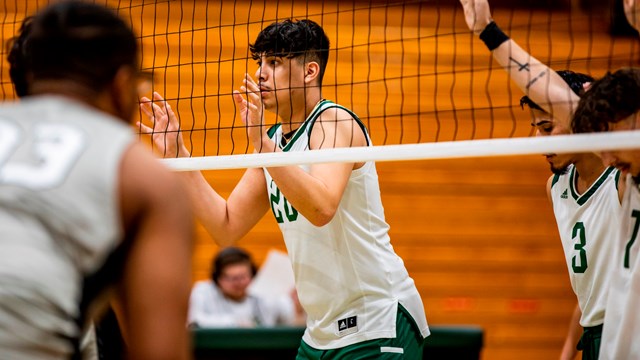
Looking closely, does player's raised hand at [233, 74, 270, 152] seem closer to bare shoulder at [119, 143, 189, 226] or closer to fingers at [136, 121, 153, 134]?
fingers at [136, 121, 153, 134]

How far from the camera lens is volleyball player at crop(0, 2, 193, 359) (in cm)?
215

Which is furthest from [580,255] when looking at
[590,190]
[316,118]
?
[316,118]

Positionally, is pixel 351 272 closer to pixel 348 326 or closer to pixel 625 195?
pixel 348 326

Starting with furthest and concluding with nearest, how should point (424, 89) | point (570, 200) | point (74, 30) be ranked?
point (424, 89) < point (570, 200) < point (74, 30)

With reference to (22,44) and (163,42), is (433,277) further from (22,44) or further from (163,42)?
(22,44)

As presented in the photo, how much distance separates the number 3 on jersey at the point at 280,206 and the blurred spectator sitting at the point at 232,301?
4.21m

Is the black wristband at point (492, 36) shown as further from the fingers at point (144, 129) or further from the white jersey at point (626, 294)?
the fingers at point (144, 129)

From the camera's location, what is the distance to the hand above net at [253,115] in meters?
4.33

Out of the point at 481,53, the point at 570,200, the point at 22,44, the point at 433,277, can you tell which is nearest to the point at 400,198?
the point at 433,277

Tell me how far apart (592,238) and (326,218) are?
3.72 feet

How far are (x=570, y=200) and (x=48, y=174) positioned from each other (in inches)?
110

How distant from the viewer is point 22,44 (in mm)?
3131

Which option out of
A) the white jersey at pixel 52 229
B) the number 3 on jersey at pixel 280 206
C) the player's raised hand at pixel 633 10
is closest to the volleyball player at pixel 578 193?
the player's raised hand at pixel 633 10

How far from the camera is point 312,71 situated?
15.8ft
